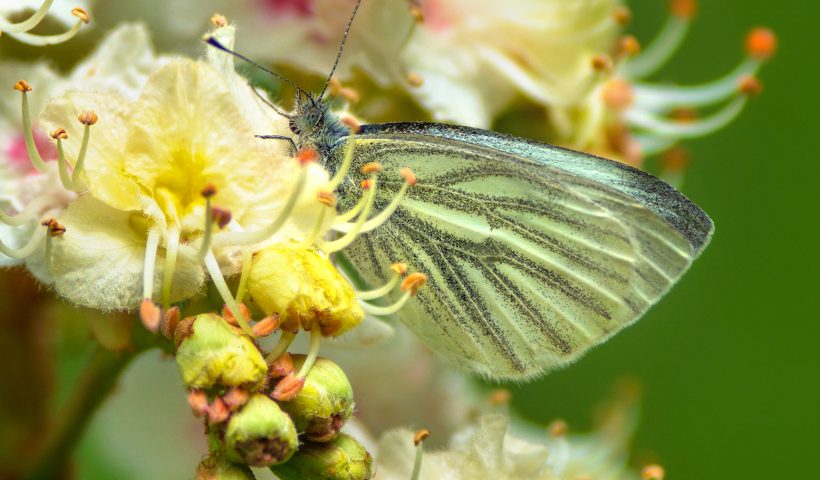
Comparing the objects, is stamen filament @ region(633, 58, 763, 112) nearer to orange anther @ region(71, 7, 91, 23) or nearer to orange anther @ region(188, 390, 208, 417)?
orange anther @ region(71, 7, 91, 23)

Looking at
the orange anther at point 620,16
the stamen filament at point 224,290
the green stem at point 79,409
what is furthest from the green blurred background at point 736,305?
the stamen filament at point 224,290

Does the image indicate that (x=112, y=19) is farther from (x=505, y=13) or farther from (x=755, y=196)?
(x=755, y=196)

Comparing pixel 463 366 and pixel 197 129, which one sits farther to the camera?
pixel 463 366

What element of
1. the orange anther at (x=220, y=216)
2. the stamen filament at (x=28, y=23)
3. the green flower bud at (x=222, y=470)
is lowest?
the green flower bud at (x=222, y=470)

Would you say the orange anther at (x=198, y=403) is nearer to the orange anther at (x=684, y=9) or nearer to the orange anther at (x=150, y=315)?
the orange anther at (x=150, y=315)

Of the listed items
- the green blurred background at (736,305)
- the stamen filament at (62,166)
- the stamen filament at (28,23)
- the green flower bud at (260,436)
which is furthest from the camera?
the green blurred background at (736,305)

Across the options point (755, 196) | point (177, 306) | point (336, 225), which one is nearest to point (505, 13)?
point (336, 225)

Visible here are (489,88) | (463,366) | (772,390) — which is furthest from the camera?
(772,390)
